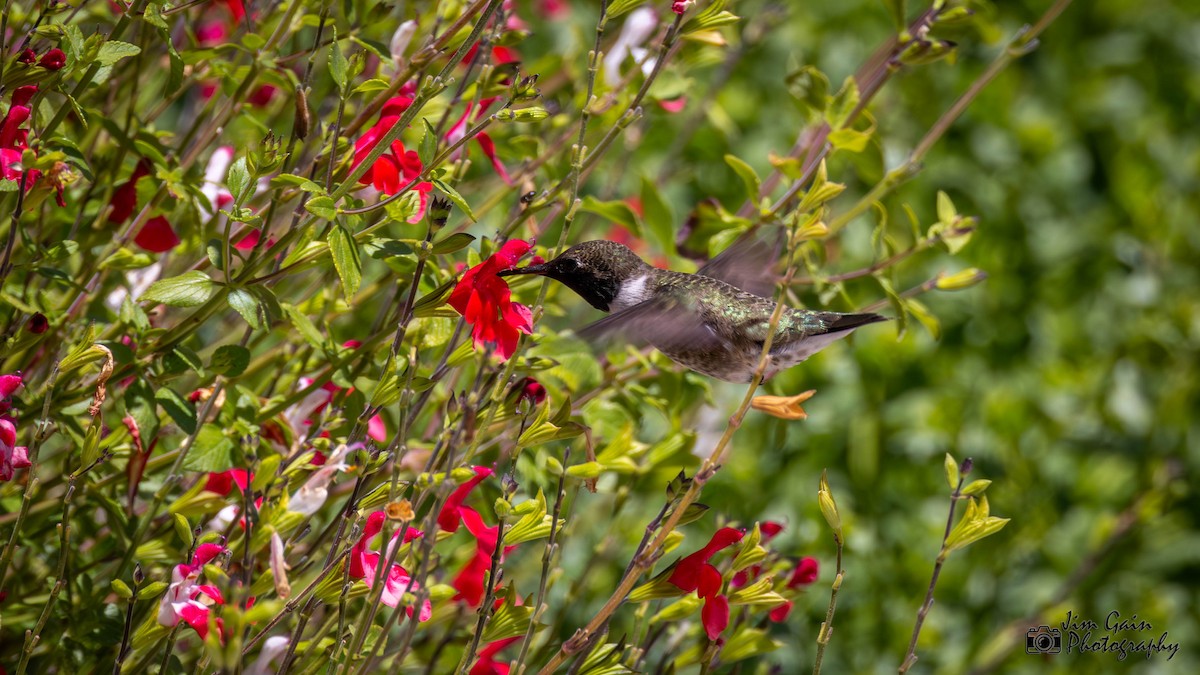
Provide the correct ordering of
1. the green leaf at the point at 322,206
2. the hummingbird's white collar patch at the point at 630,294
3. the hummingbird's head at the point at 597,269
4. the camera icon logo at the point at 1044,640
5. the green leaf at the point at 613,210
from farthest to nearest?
the camera icon logo at the point at 1044,640 → the hummingbird's white collar patch at the point at 630,294 → the green leaf at the point at 613,210 → the hummingbird's head at the point at 597,269 → the green leaf at the point at 322,206

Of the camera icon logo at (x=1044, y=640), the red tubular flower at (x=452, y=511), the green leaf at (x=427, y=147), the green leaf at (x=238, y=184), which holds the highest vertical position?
the green leaf at (x=427, y=147)

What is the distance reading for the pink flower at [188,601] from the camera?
1158 mm

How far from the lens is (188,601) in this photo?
3.88ft

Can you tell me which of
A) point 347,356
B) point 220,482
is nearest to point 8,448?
point 220,482

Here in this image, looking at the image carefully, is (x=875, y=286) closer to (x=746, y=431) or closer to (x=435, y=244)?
(x=746, y=431)

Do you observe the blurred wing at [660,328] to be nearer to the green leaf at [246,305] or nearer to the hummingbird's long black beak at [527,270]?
the hummingbird's long black beak at [527,270]

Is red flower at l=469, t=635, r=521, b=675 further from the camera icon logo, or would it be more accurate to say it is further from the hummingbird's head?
the camera icon logo

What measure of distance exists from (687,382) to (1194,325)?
247cm

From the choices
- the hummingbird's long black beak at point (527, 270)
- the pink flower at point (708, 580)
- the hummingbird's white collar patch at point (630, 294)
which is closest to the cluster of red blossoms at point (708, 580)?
the pink flower at point (708, 580)

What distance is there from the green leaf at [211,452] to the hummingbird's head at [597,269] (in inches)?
16.8

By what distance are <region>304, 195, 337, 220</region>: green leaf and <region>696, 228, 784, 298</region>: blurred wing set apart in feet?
2.53

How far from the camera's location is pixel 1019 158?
159 inches

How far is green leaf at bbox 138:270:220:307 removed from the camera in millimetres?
1270

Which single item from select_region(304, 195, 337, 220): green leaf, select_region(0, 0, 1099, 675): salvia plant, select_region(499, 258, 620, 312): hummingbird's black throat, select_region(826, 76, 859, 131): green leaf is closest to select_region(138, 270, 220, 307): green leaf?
select_region(0, 0, 1099, 675): salvia plant
